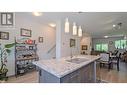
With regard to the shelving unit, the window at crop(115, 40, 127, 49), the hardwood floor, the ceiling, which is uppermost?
the ceiling

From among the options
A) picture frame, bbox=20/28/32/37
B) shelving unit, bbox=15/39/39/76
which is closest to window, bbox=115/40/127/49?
shelving unit, bbox=15/39/39/76

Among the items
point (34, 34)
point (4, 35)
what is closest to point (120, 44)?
point (34, 34)

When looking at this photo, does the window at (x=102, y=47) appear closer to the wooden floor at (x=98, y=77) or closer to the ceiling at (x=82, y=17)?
the ceiling at (x=82, y=17)

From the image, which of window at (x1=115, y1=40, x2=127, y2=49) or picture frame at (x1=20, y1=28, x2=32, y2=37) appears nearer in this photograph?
picture frame at (x1=20, y1=28, x2=32, y2=37)

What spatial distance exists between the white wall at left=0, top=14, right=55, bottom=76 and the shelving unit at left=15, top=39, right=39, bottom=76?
6.3 inches

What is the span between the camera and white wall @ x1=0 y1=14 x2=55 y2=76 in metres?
4.18

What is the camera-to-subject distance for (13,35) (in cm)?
427

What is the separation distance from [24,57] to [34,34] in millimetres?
992

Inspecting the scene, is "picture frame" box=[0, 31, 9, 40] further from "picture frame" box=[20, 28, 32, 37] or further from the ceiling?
the ceiling

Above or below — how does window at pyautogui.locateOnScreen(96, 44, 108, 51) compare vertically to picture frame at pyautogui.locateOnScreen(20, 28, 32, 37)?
below

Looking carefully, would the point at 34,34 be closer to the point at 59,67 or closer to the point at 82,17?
the point at 82,17

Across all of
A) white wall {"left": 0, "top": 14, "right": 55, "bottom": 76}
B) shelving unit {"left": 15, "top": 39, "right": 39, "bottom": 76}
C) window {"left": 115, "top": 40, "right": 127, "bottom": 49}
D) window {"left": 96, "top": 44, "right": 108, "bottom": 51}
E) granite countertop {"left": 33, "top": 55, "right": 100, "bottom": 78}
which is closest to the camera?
granite countertop {"left": 33, "top": 55, "right": 100, "bottom": 78}

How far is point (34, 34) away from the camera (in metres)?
5.03
